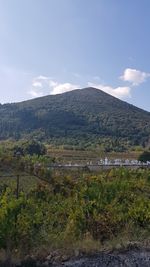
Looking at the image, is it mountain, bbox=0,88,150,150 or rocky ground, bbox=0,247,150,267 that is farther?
mountain, bbox=0,88,150,150

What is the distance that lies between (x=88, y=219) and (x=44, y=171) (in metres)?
12.7

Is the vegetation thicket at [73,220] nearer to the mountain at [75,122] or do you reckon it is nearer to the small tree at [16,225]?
the small tree at [16,225]

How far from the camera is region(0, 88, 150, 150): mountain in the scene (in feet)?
341

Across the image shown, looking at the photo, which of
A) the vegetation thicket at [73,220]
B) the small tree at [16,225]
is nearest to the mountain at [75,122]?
the vegetation thicket at [73,220]

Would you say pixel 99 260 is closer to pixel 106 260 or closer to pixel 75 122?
pixel 106 260

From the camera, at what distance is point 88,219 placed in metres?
7.01

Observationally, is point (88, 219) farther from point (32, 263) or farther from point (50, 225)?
point (32, 263)

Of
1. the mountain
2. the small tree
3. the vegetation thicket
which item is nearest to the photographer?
the small tree

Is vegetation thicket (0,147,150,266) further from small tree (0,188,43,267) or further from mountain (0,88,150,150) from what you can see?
mountain (0,88,150,150)

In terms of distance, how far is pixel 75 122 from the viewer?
117875mm

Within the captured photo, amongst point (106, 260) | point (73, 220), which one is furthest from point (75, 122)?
point (106, 260)

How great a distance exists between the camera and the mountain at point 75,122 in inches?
4097

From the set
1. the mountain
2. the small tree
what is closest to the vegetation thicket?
the small tree

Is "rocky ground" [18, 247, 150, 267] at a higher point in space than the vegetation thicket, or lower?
lower
